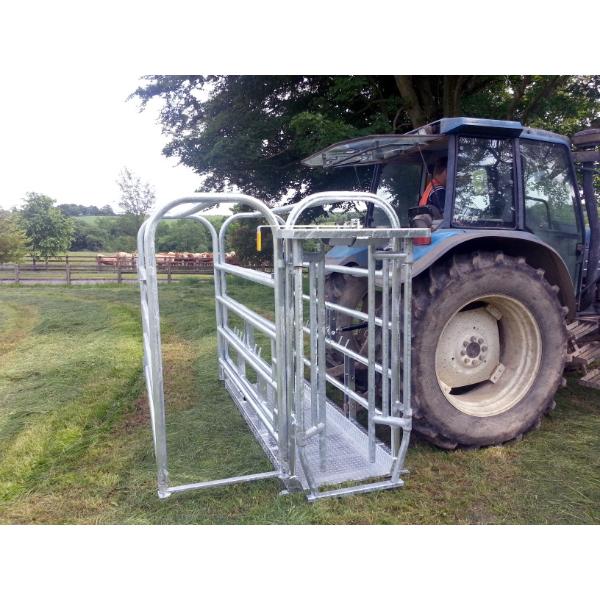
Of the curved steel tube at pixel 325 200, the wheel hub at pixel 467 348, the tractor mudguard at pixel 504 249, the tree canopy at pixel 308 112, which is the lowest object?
the wheel hub at pixel 467 348

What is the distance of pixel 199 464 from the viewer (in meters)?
3.22

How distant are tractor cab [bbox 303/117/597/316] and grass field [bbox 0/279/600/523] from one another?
135cm

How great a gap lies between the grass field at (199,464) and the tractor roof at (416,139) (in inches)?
92.1

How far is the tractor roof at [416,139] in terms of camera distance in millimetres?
3430

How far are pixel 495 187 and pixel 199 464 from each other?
3.07 m

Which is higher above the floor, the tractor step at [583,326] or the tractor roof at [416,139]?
the tractor roof at [416,139]

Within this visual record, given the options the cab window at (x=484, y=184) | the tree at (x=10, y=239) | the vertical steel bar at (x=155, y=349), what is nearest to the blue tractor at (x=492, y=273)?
the cab window at (x=484, y=184)

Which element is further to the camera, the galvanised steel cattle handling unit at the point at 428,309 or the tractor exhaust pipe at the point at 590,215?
the tractor exhaust pipe at the point at 590,215

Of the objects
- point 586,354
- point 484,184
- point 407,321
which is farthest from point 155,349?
point 586,354

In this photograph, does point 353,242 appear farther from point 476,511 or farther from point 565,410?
point 565,410

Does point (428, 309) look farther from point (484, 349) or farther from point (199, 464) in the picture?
point (199, 464)

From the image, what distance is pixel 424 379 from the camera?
3.20m

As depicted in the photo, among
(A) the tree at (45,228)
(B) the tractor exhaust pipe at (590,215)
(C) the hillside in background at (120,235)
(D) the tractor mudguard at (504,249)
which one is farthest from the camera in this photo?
(A) the tree at (45,228)

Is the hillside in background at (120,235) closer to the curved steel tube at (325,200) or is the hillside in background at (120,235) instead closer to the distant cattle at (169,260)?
the distant cattle at (169,260)
